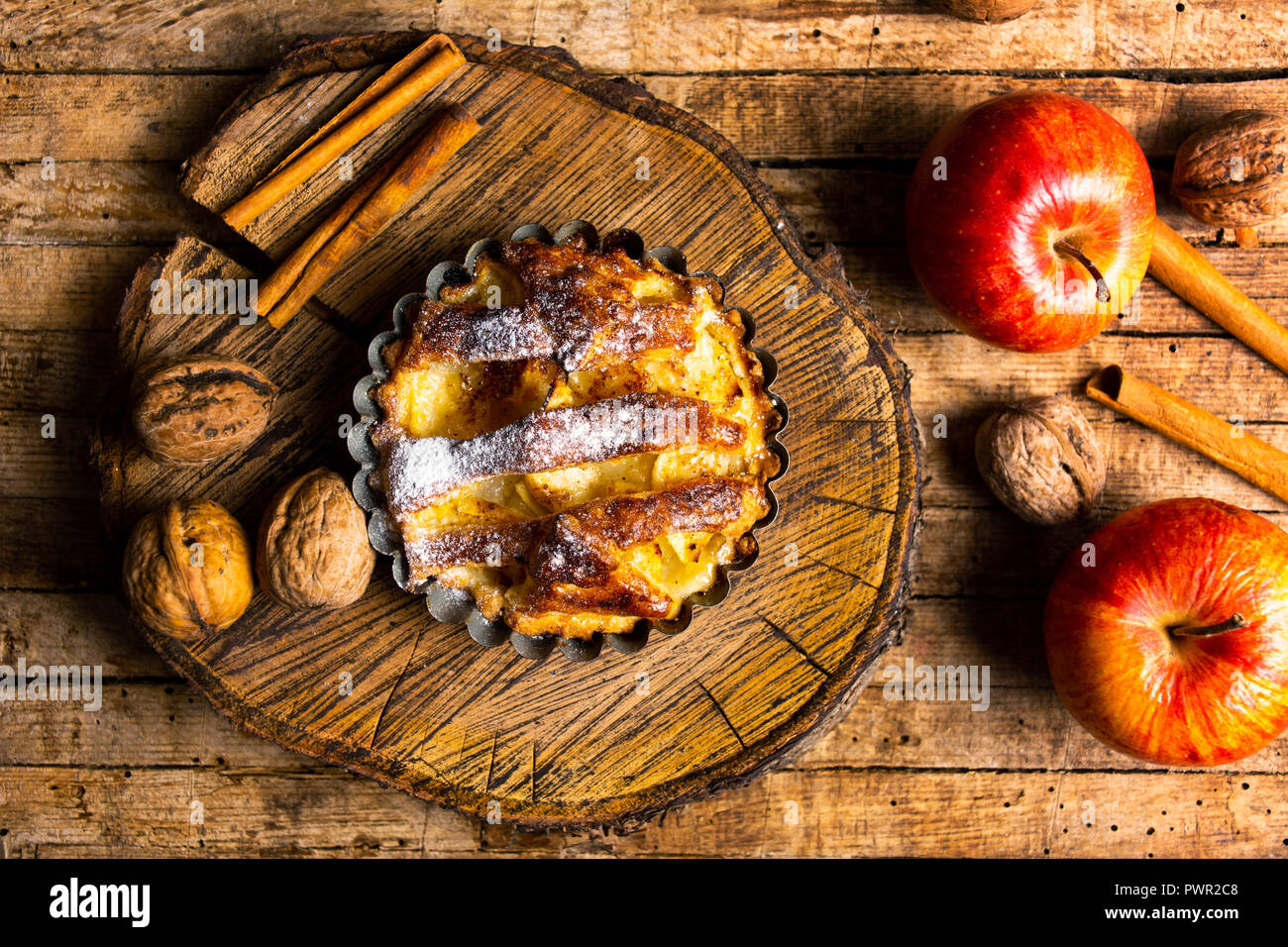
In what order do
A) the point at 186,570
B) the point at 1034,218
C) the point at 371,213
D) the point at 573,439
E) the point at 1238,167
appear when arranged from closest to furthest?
the point at 573,439, the point at 186,570, the point at 1034,218, the point at 371,213, the point at 1238,167

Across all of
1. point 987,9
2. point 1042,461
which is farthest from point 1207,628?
point 987,9

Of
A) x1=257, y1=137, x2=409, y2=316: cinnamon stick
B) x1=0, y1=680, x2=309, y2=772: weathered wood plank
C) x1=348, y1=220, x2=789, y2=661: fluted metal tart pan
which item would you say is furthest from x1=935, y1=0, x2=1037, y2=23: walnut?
x1=0, y1=680, x2=309, y2=772: weathered wood plank

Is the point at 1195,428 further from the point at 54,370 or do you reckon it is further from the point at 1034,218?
the point at 54,370

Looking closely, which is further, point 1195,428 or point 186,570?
point 1195,428

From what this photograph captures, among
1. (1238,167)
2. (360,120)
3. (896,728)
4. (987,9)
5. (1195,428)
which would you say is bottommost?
(896,728)

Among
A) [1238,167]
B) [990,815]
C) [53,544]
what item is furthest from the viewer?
[990,815]

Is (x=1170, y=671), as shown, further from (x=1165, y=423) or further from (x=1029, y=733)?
(x=1165, y=423)

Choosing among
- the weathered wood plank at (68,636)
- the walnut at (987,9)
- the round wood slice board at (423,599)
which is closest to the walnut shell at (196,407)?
the round wood slice board at (423,599)
